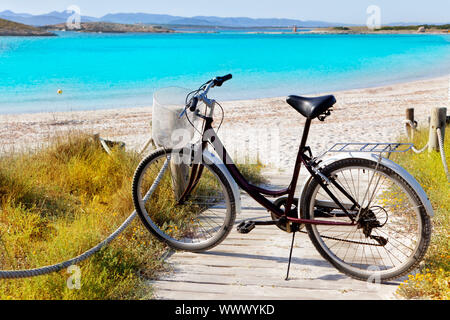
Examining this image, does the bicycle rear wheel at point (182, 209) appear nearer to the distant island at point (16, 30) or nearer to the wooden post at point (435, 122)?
the wooden post at point (435, 122)

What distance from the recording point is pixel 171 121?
12.3ft

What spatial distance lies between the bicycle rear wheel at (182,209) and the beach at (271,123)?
322 centimetres

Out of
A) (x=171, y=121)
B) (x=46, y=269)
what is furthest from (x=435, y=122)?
(x=46, y=269)

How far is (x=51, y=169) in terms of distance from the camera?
5.61 m

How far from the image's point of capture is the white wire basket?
3.72 metres

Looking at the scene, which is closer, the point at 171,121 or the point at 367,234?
the point at 367,234

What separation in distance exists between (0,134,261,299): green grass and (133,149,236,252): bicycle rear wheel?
0.17 metres

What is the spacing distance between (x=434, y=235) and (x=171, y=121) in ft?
7.22

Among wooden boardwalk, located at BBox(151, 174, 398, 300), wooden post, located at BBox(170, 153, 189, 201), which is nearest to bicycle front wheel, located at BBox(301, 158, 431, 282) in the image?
wooden boardwalk, located at BBox(151, 174, 398, 300)

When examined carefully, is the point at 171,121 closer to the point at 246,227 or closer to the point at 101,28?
the point at 246,227

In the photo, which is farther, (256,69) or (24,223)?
(256,69)

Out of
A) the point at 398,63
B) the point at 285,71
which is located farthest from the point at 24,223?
the point at 398,63
